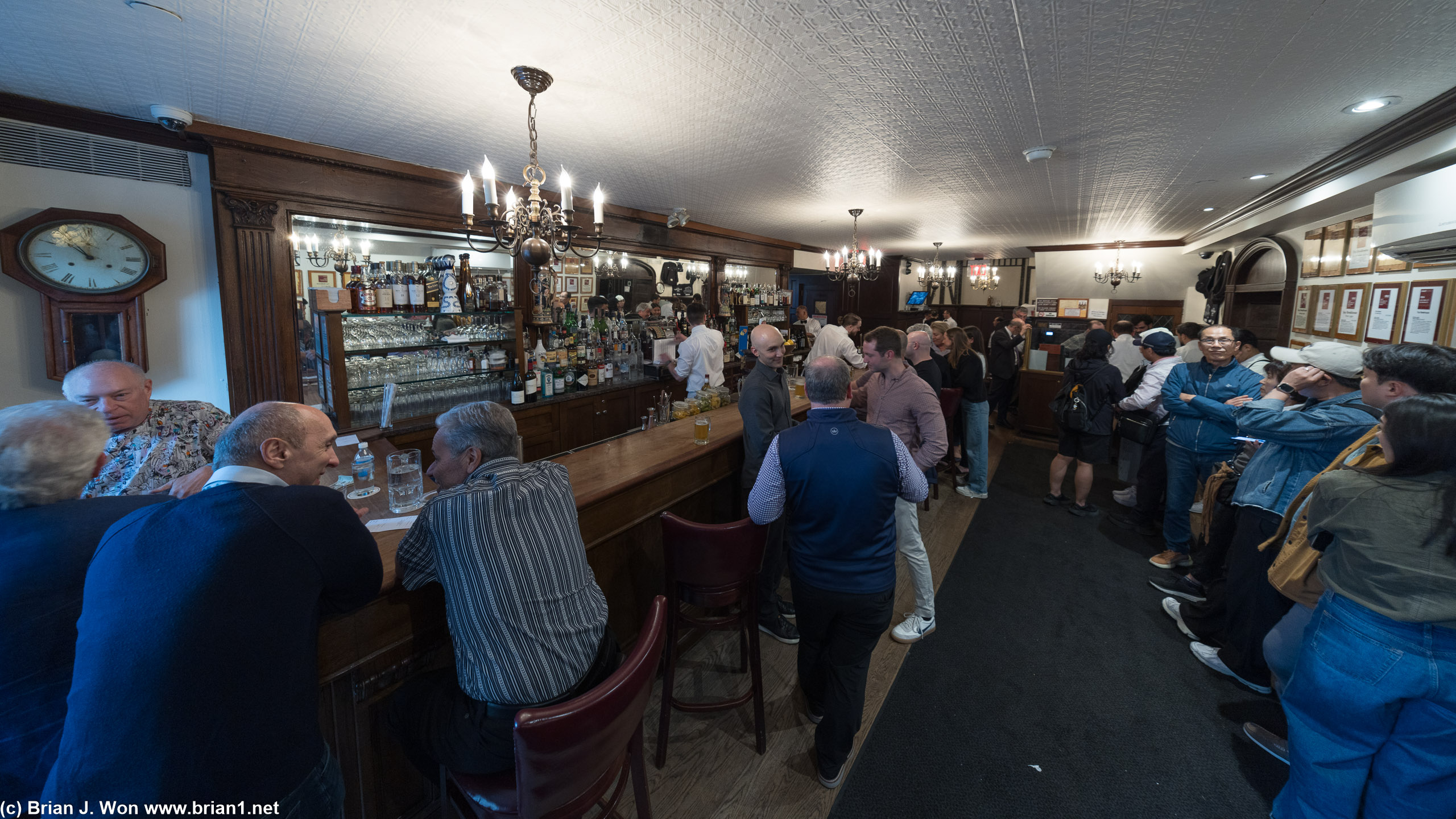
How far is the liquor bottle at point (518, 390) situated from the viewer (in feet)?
16.4

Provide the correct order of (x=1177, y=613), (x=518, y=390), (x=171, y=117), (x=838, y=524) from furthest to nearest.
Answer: (x=518, y=390)
(x=1177, y=613)
(x=171, y=117)
(x=838, y=524)

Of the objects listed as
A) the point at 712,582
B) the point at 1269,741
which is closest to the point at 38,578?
the point at 712,582

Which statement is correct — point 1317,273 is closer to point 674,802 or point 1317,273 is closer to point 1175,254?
point 1175,254

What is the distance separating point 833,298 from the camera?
11906 mm


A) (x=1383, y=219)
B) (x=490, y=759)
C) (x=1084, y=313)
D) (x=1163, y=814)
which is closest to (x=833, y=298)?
(x=1084, y=313)

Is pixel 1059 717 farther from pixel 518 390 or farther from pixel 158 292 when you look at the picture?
pixel 158 292

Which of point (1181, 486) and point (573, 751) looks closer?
point (573, 751)

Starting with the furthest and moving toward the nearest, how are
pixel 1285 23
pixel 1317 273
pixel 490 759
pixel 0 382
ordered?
pixel 1317 273 < pixel 0 382 < pixel 1285 23 < pixel 490 759

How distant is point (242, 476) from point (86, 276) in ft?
10.3

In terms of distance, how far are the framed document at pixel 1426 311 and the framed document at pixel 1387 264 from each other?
0.24 meters

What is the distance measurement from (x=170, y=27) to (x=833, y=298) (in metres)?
10.9

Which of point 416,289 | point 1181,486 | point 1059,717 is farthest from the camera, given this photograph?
point 416,289

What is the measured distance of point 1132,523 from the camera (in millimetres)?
4543

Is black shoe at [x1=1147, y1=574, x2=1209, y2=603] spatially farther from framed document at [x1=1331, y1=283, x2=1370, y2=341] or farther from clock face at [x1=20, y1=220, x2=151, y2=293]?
clock face at [x1=20, y1=220, x2=151, y2=293]
